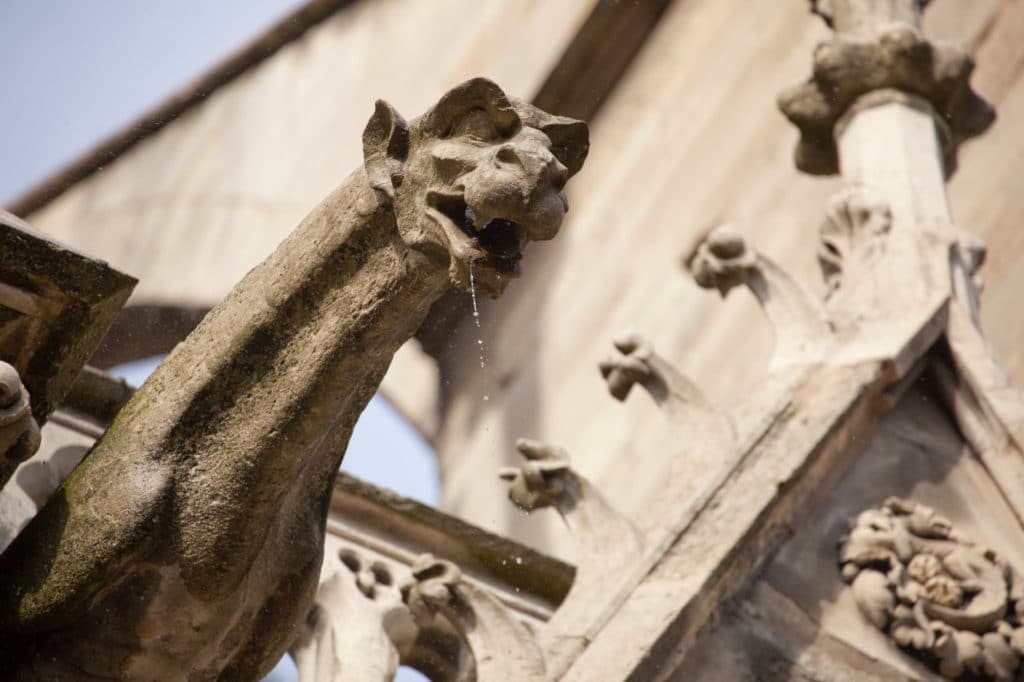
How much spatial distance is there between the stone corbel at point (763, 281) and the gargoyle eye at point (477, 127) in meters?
1.78

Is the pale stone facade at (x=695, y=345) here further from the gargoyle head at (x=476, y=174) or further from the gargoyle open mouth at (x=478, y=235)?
the gargoyle open mouth at (x=478, y=235)

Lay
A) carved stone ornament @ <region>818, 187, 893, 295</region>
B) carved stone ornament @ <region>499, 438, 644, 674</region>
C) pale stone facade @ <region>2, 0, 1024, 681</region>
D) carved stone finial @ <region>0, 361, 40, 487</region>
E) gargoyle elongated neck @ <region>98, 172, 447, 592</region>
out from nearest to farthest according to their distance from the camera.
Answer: carved stone finial @ <region>0, 361, 40, 487</region>
gargoyle elongated neck @ <region>98, 172, 447, 592</region>
carved stone ornament @ <region>499, 438, 644, 674</region>
pale stone facade @ <region>2, 0, 1024, 681</region>
carved stone ornament @ <region>818, 187, 893, 295</region>

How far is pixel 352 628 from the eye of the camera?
3582mm

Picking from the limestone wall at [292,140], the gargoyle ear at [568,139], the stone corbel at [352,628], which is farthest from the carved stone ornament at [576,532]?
the limestone wall at [292,140]

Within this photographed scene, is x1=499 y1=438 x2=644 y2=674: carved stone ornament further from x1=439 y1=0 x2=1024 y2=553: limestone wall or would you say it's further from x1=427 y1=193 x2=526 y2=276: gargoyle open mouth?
x1=439 y1=0 x2=1024 y2=553: limestone wall

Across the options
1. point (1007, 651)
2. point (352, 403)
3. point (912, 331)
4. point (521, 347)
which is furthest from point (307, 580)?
point (521, 347)

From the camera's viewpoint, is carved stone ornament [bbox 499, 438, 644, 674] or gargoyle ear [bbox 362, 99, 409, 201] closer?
gargoyle ear [bbox 362, 99, 409, 201]

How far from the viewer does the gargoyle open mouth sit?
2338mm

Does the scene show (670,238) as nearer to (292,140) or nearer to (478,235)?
(292,140)

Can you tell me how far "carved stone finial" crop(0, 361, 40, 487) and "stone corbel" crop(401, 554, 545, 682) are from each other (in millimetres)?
1158

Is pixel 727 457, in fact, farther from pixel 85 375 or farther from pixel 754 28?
pixel 754 28

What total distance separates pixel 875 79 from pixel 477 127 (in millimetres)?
2645

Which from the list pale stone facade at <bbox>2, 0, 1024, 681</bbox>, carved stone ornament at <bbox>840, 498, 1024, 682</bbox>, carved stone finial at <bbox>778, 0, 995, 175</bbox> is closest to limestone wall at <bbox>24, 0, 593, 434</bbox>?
pale stone facade at <bbox>2, 0, 1024, 681</bbox>

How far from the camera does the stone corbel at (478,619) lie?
3318 millimetres
